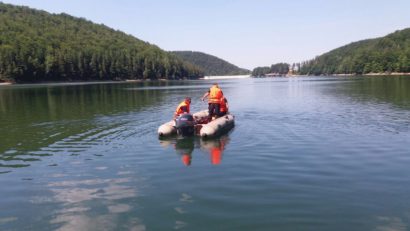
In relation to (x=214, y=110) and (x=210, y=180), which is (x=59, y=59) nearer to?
(x=214, y=110)

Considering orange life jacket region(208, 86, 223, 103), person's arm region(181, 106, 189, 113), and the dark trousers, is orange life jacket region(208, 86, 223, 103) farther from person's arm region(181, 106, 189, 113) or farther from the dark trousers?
person's arm region(181, 106, 189, 113)

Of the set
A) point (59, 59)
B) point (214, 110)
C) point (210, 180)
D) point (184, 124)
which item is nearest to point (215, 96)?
point (214, 110)

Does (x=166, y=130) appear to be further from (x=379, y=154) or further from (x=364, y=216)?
(x=364, y=216)

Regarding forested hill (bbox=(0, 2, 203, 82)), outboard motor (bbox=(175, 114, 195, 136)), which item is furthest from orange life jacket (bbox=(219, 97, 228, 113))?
forested hill (bbox=(0, 2, 203, 82))

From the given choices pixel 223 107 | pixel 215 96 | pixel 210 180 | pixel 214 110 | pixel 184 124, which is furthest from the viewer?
pixel 223 107

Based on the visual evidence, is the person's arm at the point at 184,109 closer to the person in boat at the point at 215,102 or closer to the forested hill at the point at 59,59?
the person in boat at the point at 215,102

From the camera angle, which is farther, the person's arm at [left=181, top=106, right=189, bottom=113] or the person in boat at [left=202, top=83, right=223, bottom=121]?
the person in boat at [left=202, top=83, right=223, bottom=121]

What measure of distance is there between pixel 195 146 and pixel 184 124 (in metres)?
1.89

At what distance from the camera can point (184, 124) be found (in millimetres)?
18203

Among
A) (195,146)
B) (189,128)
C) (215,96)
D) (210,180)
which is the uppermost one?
(215,96)

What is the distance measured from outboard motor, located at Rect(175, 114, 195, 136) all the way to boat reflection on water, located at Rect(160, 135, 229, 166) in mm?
353

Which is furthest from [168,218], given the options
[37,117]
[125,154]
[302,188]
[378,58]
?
[378,58]

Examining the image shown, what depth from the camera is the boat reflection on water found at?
14.4m

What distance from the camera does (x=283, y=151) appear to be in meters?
15.0
